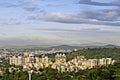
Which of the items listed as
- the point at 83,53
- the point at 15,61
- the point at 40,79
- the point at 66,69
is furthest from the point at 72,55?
the point at 40,79

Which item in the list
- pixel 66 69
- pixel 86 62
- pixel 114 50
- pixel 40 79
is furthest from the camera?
pixel 114 50

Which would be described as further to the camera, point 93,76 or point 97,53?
point 97,53

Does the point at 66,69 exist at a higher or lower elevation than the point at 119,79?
lower

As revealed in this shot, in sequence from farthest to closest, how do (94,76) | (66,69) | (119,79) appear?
(66,69) → (94,76) → (119,79)

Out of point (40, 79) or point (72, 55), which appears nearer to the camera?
point (40, 79)

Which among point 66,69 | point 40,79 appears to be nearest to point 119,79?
point 40,79

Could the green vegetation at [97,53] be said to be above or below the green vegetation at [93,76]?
below

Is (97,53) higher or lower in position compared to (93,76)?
lower

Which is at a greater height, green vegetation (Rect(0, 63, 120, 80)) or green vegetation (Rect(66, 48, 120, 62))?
green vegetation (Rect(0, 63, 120, 80))

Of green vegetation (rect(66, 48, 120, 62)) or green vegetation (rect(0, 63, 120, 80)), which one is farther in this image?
green vegetation (rect(66, 48, 120, 62))

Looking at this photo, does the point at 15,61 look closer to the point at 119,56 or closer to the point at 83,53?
the point at 83,53

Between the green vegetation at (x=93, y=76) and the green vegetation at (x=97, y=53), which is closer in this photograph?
the green vegetation at (x=93, y=76)
